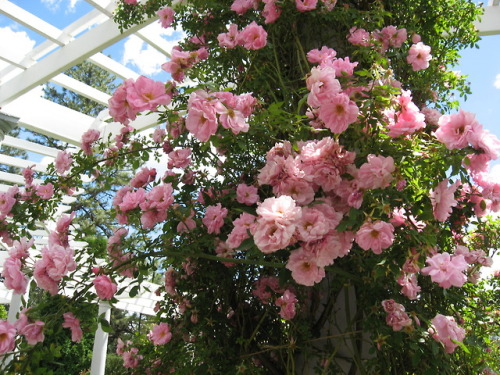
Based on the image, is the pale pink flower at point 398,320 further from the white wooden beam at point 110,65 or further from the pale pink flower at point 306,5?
the white wooden beam at point 110,65

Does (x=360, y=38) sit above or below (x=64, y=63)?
below

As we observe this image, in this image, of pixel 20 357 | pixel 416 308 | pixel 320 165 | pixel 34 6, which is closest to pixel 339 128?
pixel 320 165

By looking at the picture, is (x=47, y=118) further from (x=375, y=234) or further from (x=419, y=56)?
(x=375, y=234)

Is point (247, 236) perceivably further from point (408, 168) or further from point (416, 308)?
point (416, 308)

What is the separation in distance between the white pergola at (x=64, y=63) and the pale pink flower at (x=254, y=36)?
7.30 ft

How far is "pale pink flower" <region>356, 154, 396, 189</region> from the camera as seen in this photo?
1.01 metres

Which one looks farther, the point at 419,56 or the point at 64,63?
the point at 64,63

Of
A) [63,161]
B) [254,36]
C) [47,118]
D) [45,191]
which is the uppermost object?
[47,118]

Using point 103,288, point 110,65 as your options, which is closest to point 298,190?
point 103,288

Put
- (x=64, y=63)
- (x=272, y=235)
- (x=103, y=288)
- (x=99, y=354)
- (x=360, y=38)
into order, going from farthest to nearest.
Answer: (x=99, y=354)
(x=64, y=63)
(x=360, y=38)
(x=103, y=288)
(x=272, y=235)

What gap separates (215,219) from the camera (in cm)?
137

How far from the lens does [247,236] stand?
1.09 m

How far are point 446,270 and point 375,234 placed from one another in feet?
0.56

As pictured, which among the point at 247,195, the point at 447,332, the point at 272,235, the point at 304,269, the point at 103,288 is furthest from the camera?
the point at 247,195
